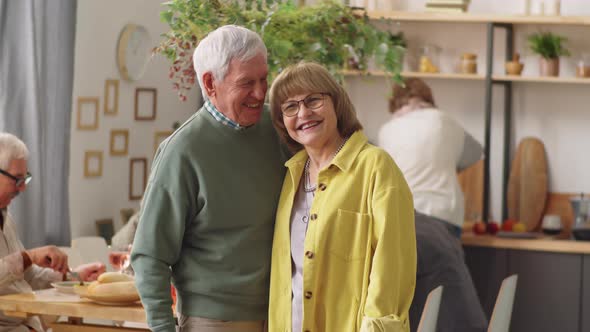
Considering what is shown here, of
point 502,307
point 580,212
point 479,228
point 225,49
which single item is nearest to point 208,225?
point 225,49

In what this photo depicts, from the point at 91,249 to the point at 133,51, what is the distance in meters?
1.67

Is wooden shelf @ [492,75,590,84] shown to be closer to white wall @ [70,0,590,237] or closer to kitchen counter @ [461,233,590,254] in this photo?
white wall @ [70,0,590,237]

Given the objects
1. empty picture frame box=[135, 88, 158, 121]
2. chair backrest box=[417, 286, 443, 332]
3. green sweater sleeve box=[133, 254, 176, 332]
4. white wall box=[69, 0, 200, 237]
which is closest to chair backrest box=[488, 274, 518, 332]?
chair backrest box=[417, 286, 443, 332]

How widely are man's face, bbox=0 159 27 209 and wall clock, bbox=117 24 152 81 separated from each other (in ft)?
7.54

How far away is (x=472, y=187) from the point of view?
22.0ft

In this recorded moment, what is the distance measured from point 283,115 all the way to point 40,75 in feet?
9.38

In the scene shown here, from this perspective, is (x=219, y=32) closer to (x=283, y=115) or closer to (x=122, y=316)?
(x=283, y=115)

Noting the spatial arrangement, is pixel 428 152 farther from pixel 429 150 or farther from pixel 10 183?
pixel 10 183

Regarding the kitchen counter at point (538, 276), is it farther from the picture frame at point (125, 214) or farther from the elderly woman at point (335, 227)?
the elderly woman at point (335, 227)

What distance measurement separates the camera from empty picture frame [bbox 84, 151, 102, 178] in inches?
231

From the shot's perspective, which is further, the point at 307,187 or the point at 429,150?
the point at 429,150

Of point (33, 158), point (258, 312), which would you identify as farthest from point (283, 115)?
point (33, 158)

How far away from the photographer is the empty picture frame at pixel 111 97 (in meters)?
5.97

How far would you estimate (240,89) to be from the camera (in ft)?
8.45
